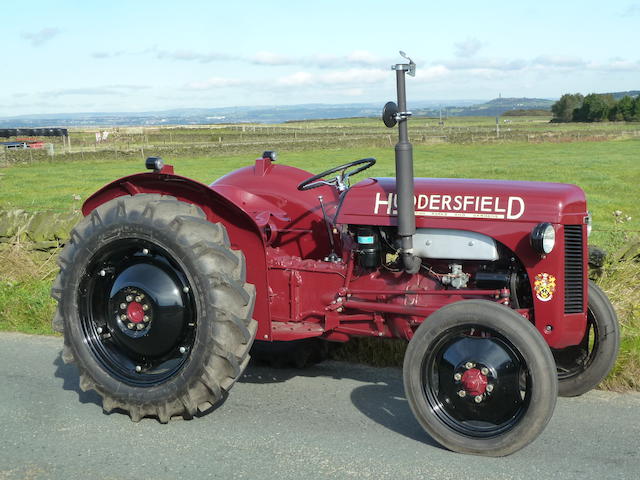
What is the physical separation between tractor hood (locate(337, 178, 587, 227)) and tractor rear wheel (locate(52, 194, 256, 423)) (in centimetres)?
75

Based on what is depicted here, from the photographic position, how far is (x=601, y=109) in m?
88.1

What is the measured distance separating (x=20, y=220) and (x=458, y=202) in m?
5.84

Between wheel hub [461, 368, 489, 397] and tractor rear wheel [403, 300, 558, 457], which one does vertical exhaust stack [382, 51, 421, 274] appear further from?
wheel hub [461, 368, 489, 397]

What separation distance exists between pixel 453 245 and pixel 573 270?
0.62 m

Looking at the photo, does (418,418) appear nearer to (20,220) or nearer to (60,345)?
(60,345)

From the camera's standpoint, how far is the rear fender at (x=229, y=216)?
13.4 feet

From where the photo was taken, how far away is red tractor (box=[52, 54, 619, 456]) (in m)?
3.52

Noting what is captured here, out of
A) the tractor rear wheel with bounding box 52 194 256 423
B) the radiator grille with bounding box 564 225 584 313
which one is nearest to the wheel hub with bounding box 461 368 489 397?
the radiator grille with bounding box 564 225 584 313

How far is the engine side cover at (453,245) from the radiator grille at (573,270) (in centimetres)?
36

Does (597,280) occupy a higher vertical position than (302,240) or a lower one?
lower

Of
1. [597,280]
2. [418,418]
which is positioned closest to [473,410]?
[418,418]

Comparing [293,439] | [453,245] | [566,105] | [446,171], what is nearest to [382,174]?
[446,171]

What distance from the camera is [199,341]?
12.6ft

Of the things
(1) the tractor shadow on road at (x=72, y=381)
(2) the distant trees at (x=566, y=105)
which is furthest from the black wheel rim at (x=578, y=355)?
(2) the distant trees at (x=566, y=105)
